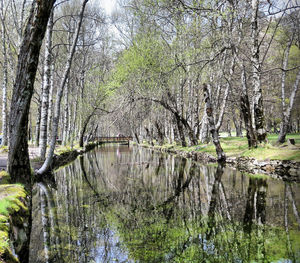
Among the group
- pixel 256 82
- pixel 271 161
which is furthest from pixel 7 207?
pixel 256 82

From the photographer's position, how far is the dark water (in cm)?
379

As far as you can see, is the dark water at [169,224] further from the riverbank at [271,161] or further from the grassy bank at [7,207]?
the riverbank at [271,161]

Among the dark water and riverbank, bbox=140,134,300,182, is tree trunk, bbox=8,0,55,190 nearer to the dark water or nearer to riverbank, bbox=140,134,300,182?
the dark water

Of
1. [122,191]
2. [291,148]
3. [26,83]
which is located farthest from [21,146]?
[291,148]

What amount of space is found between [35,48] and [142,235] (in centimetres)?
456

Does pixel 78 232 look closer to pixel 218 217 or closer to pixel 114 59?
pixel 218 217

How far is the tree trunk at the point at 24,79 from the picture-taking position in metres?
5.38

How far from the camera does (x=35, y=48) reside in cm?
549

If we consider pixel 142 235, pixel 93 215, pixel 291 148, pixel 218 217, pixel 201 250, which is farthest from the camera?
pixel 291 148

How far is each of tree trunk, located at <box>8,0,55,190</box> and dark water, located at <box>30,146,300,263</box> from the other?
1562mm

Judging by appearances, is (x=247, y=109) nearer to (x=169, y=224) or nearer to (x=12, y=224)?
(x=169, y=224)

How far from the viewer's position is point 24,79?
5.50 metres

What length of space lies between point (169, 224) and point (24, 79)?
14.6ft

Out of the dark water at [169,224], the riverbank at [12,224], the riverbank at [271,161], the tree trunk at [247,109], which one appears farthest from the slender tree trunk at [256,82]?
the riverbank at [12,224]
